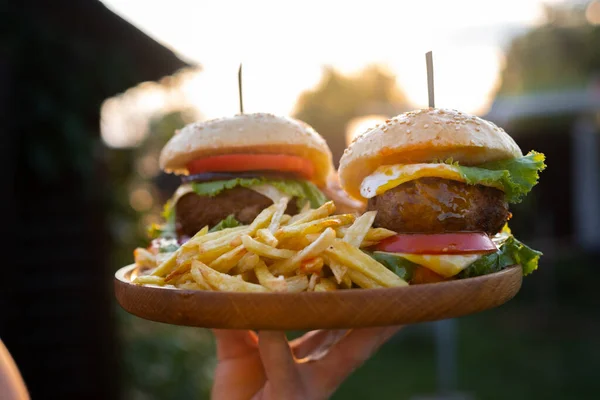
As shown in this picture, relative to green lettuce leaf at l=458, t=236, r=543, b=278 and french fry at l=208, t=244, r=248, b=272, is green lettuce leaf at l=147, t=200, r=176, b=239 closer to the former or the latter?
french fry at l=208, t=244, r=248, b=272

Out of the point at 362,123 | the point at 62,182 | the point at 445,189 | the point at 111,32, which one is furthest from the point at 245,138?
the point at 362,123

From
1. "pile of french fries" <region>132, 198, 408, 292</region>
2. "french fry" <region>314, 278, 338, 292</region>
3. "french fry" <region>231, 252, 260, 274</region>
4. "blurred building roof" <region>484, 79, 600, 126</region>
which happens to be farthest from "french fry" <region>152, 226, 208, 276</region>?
"blurred building roof" <region>484, 79, 600, 126</region>

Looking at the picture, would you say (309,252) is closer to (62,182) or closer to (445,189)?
(445,189)

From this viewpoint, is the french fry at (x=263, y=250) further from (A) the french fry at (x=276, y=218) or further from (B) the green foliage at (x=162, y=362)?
(B) the green foliage at (x=162, y=362)

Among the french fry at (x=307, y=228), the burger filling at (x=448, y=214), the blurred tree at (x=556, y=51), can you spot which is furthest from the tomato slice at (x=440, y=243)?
the blurred tree at (x=556, y=51)

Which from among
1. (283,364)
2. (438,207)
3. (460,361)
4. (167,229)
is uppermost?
(438,207)
